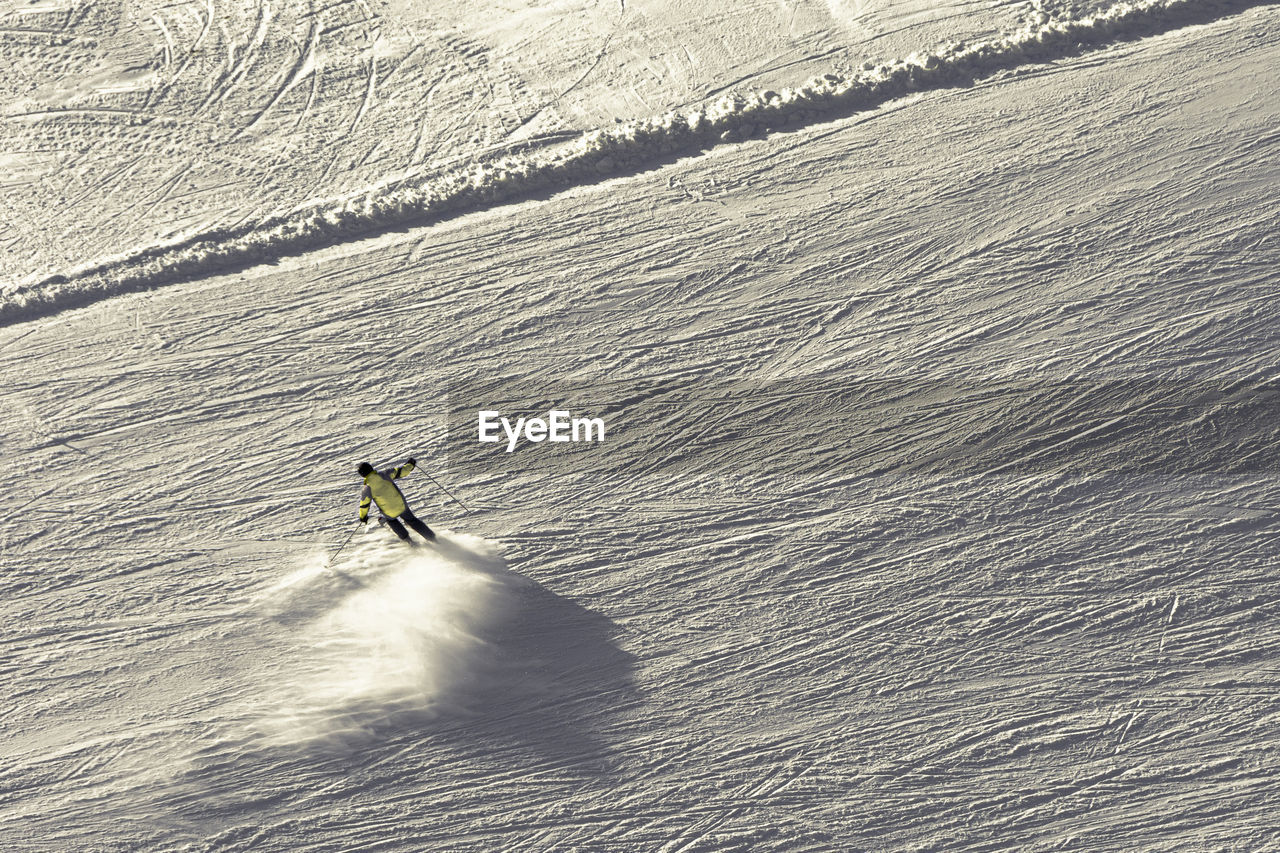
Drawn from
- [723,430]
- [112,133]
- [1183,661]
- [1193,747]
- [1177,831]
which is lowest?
[1177,831]

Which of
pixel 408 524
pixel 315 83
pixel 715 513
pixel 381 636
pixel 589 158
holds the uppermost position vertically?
pixel 315 83

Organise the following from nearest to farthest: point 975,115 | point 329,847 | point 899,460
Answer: point 329,847, point 899,460, point 975,115

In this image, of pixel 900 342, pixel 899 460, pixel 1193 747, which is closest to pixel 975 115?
pixel 900 342

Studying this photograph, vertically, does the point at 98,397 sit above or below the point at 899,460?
above

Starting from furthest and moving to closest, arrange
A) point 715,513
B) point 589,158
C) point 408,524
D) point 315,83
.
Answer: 1. point 315,83
2. point 589,158
3. point 715,513
4. point 408,524

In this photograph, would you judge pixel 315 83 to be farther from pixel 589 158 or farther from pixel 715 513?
pixel 715 513

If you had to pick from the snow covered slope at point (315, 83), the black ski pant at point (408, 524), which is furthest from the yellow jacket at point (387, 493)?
the snow covered slope at point (315, 83)

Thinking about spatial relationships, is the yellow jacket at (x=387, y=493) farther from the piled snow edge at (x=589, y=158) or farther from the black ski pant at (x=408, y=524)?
the piled snow edge at (x=589, y=158)

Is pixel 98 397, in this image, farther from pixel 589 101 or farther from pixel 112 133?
pixel 589 101

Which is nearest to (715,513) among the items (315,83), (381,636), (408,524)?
(408,524)
